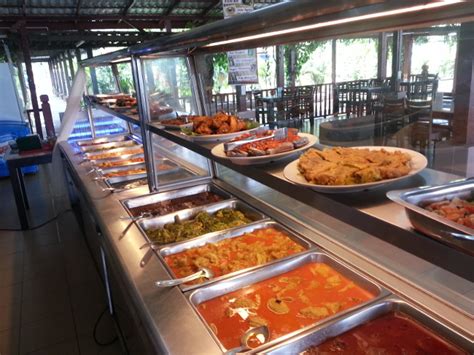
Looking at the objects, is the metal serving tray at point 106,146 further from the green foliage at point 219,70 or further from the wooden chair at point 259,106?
the wooden chair at point 259,106

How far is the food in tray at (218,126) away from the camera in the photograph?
160 cm

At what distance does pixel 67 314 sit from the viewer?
2695mm

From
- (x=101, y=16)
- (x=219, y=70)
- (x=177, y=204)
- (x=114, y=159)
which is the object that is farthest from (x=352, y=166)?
(x=101, y=16)

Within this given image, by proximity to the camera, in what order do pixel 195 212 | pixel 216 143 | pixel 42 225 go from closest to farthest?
pixel 216 143, pixel 195 212, pixel 42 225

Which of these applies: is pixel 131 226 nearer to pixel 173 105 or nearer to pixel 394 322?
pixel 173 105

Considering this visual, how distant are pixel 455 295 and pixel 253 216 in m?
1.02

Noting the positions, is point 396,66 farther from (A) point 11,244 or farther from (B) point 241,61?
(A) point 11,244

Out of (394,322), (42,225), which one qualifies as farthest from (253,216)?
(42,225)

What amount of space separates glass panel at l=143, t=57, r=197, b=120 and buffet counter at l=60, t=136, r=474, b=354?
1.43ft

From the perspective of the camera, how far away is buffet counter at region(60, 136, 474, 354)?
100cm

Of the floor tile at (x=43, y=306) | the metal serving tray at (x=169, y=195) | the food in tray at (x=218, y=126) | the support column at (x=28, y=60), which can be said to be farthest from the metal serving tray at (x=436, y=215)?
the support column at (x=28, y=60)

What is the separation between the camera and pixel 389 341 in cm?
111

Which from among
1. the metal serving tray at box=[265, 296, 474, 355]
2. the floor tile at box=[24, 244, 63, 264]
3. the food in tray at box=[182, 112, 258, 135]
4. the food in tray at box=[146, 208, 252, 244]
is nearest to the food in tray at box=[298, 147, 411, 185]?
the metal serving tray at box=[265, 296, 474, 355]

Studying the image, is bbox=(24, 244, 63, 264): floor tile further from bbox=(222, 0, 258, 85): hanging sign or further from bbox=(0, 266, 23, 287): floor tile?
bbox=(222, 0, 258, 85): hanging sign
